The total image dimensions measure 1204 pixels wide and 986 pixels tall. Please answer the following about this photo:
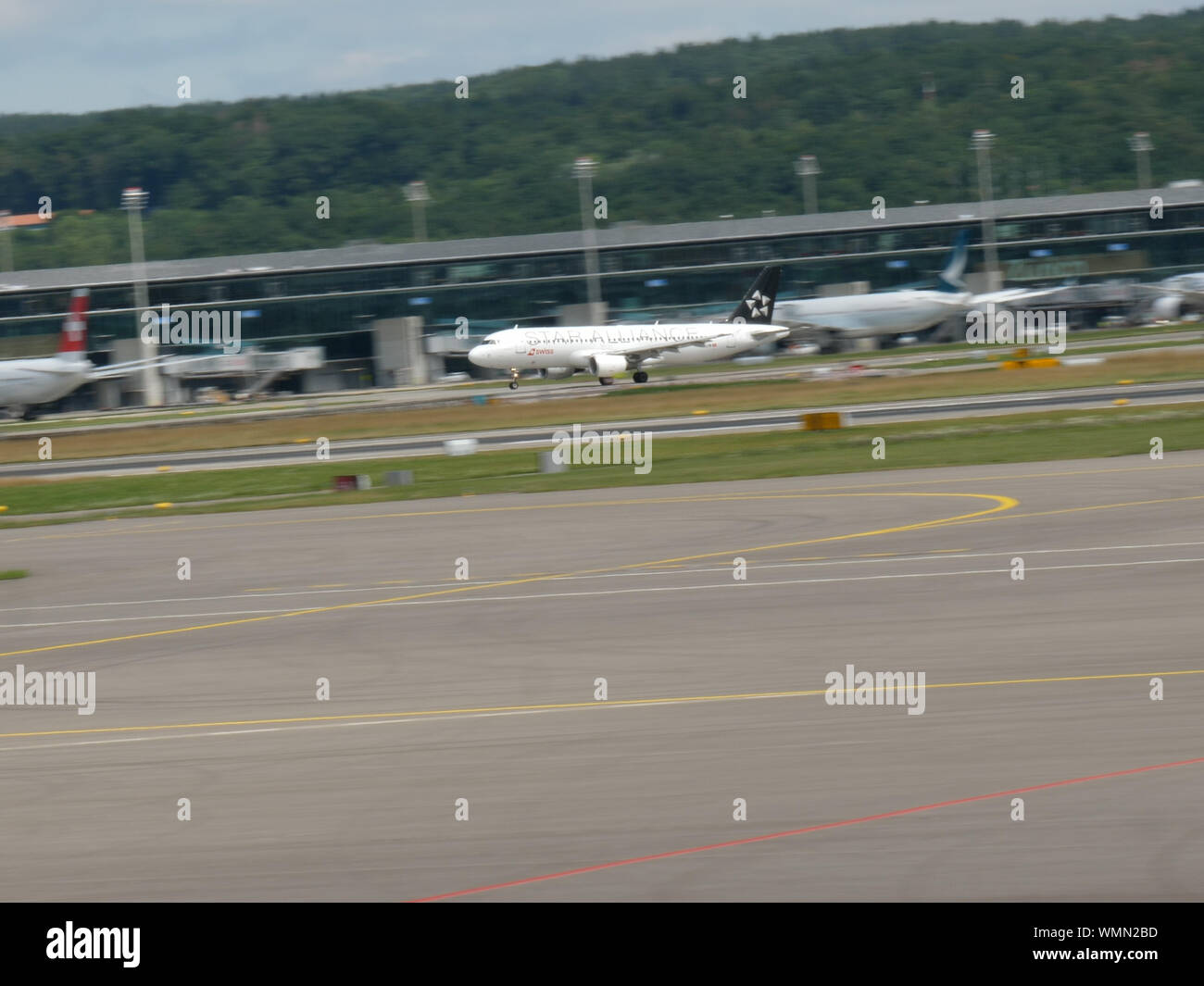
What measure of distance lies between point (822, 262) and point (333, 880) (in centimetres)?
10366

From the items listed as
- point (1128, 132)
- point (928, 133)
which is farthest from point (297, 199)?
point (1128, 132)

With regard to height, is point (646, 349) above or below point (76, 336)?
below

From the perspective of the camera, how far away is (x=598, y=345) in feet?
222

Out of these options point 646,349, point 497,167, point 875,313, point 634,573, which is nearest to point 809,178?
point 875,313

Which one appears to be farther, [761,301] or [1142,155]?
[1142,155]

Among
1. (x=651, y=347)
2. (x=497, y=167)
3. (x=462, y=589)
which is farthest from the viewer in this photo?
(x=497, y=167)

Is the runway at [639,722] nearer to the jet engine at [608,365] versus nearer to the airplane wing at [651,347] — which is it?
the jet engine at [608,365]

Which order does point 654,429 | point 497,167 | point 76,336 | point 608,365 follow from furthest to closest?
point 497,167 → point 76,336 → point 608,365 → point 654,429

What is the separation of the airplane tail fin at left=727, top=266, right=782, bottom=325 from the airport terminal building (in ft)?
104

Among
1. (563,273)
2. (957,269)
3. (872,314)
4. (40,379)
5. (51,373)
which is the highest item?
(563,273)

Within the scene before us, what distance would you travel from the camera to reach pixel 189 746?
12062mm

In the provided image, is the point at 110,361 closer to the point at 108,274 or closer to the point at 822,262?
the point at 108,274

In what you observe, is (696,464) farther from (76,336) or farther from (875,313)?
(875,313)

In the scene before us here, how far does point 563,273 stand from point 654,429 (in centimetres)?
6494
